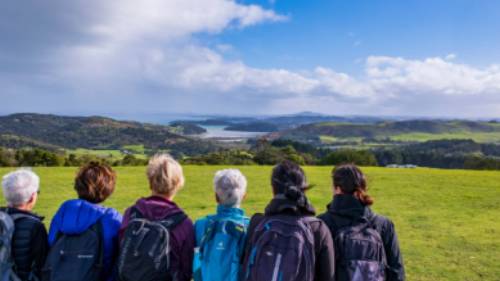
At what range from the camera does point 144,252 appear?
347cm

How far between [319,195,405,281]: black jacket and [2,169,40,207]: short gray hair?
309cm

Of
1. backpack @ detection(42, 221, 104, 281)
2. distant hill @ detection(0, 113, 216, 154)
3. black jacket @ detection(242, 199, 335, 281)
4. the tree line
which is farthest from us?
distant hill @ detection(0, 113, 216, 154)

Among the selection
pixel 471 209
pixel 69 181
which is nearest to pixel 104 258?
pixel 471 209

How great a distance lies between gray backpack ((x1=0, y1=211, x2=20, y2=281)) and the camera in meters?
3.59

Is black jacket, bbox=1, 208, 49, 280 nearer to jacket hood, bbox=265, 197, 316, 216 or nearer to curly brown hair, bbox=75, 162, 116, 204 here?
curly brown hair, bbox=75, 162, 116, 204

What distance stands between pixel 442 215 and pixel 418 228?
2683 millimetres

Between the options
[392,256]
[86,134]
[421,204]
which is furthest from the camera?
[86,134]

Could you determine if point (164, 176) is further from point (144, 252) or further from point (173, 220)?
point (144, 252)

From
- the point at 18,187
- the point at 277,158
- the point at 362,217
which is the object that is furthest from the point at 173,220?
the point at 277,158

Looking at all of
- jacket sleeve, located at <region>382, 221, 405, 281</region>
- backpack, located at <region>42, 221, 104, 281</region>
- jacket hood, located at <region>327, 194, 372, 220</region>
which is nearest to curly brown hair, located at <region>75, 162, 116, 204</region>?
backpack, located at <region>42, 221, 104, 281</region>

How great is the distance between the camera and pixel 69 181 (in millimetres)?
19625

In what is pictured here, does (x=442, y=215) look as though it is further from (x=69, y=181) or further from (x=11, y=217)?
(x=69, y=181)

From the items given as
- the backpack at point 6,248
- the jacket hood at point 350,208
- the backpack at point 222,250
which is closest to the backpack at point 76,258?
the backpack at point 6,248

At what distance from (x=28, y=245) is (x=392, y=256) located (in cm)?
372
